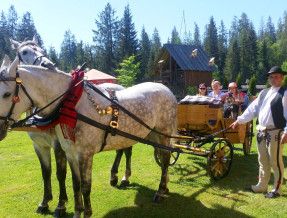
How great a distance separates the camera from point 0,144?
9.67 m

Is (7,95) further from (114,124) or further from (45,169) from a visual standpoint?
(45,169)

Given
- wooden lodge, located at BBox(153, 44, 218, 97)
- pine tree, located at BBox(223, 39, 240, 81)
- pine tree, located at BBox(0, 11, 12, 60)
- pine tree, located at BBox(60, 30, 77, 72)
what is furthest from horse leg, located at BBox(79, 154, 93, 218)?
pine tree, located at BBox(60, 30, 77, 72)

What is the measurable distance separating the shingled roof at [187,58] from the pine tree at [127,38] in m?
20.2

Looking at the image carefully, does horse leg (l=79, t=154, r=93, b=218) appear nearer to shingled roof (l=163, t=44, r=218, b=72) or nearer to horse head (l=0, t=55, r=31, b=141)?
horse head (l=0, t=55, r=31, b=141)

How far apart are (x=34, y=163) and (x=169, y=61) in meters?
28.8

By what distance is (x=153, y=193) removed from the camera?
4.90 m

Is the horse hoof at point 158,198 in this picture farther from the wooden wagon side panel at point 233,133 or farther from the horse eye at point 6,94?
the horse eye at point 6,94

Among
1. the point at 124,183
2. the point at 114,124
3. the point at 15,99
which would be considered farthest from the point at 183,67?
the point at 15,99

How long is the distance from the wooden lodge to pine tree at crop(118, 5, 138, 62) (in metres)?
19.1

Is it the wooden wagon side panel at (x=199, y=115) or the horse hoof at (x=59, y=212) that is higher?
the wooden wagon side panel at (x=199, y=115)

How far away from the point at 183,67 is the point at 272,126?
86.3 feet

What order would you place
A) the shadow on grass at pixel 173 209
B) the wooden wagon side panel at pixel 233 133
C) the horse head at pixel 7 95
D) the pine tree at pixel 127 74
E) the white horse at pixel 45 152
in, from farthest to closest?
1. the pine tree at pixel 127 74
2. the wooden wagon side panel at pixel 233 133
3. the shadow on grass at pixel 173 209
4. the white horse at pixel 45 152
5. the horse head at pixel 7 95

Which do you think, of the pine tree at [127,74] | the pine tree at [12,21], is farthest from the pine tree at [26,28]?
the pine tree at [127,74]

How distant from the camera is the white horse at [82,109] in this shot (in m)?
2.79
